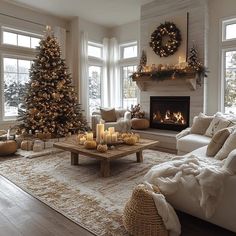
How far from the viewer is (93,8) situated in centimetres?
622

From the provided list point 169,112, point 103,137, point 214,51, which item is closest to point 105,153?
point 103,137

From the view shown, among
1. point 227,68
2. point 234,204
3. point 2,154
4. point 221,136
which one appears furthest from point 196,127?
point 2,154

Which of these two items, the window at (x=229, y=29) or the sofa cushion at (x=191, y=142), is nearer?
the sofa cushion at (x=191, y=142)

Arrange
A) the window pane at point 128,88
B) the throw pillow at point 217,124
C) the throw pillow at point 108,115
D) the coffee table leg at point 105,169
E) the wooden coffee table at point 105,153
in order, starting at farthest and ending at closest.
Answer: the window pane at point 128,88 < the throw pillow at point 108,115 < the throw pillow at point 217,124 < the coffee table leg at point 105,169 < the wooden coffee table at point 105,153

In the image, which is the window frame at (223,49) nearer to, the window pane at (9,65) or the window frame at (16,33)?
the window frame at (16,33)

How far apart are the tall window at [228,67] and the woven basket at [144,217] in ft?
13.4

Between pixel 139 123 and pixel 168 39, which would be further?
pixel 139 123

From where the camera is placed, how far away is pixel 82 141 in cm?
391

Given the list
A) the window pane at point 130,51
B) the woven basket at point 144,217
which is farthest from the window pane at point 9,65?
the woven basket at point 144,217

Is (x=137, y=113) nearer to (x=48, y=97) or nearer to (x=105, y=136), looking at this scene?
(x=48, y=97)

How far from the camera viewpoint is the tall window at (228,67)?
5219mm

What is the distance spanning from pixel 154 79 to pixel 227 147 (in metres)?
3.38

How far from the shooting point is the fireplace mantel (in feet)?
17.1

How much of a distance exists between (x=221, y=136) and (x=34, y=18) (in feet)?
18.3
